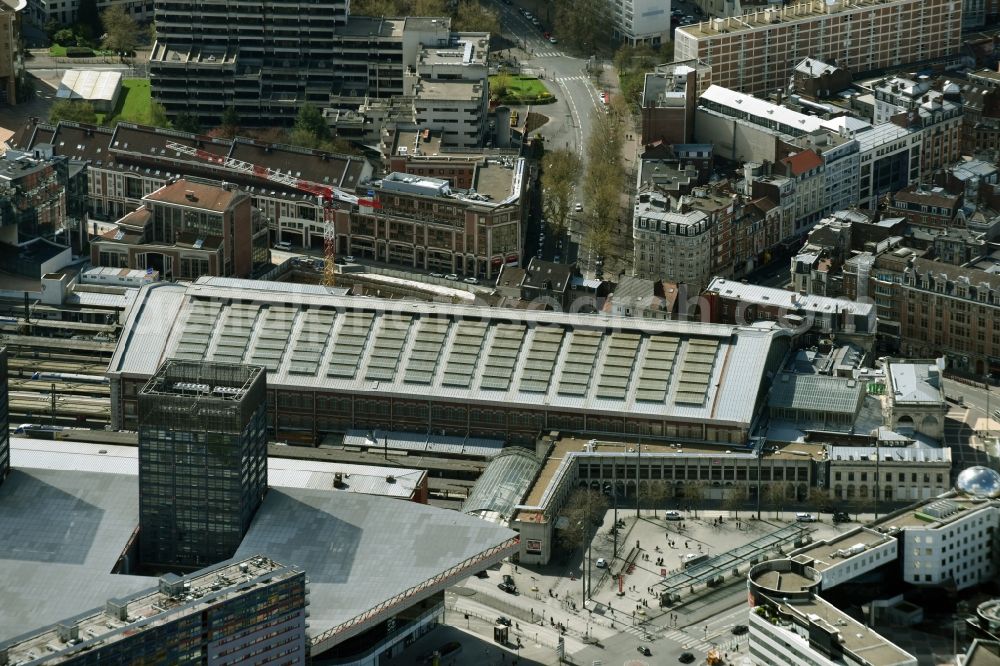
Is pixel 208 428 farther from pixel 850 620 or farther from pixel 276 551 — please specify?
pixel 850 620

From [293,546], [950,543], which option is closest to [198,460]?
[293,546]

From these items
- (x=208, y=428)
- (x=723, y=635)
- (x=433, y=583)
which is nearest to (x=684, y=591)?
(x=723, y=635)

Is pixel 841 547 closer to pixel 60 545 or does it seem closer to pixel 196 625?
pixel 196 625

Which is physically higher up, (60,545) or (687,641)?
(60,545)

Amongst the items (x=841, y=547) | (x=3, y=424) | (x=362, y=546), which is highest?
(x=3, y=424)

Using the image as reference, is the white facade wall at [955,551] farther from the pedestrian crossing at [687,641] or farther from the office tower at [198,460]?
the office tower at [198,460]

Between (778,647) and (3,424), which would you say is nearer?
(778,647)

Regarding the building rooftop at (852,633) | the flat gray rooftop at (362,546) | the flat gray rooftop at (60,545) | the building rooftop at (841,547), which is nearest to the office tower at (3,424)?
the flat gray rooftop at (60,545)
